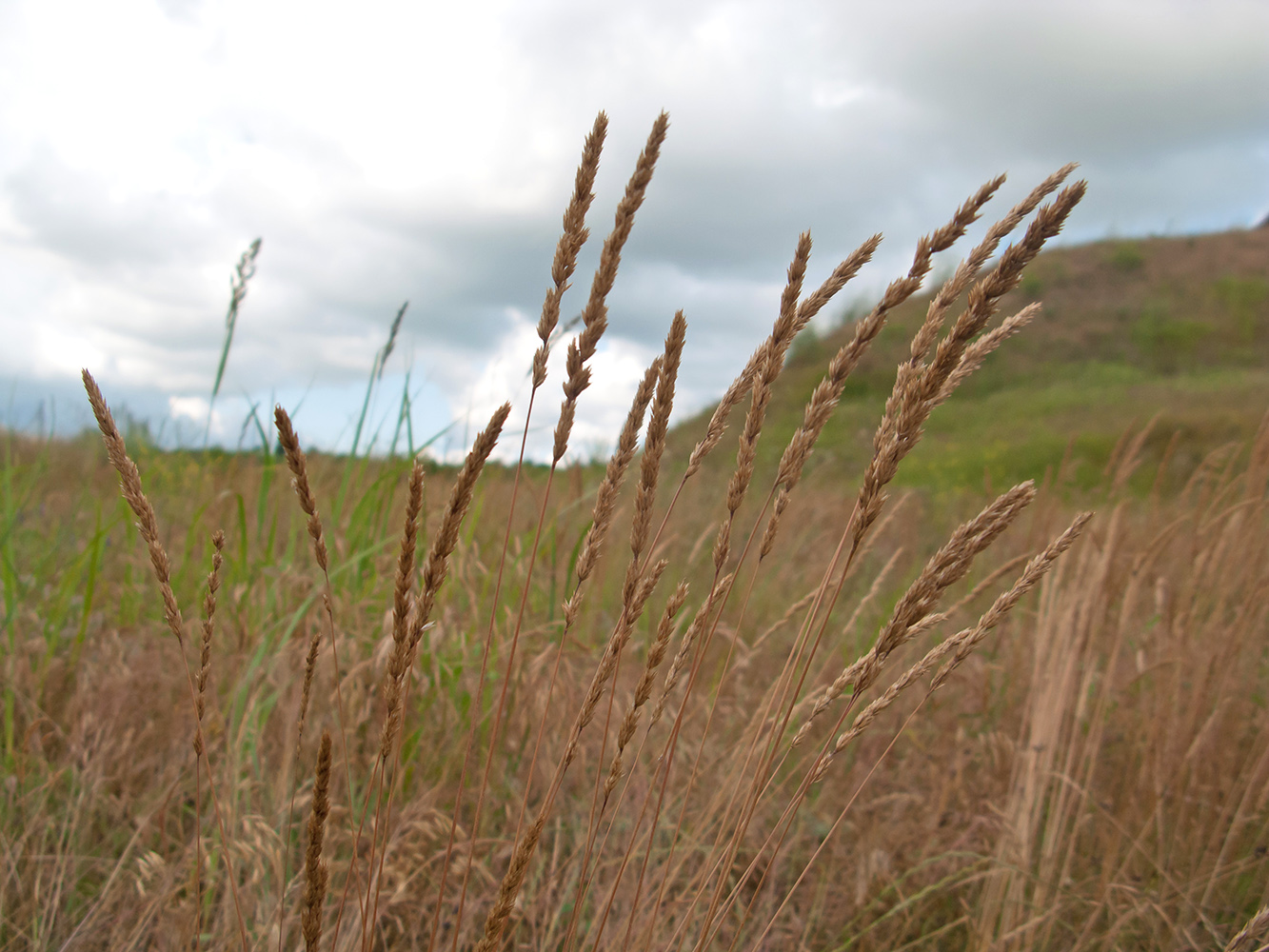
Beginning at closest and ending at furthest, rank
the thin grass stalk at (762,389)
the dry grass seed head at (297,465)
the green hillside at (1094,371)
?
the dry grass seed head at (297,465) < the thin grass stalk at (762,389) < the green hillside at (1094,371)

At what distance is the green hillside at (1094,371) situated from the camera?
13141mm

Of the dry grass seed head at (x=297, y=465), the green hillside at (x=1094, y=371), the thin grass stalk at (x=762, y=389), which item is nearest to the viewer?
the dry grass seed head at (x=297, y=465)

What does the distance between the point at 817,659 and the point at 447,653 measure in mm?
1282

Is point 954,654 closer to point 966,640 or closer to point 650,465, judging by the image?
point 966,640

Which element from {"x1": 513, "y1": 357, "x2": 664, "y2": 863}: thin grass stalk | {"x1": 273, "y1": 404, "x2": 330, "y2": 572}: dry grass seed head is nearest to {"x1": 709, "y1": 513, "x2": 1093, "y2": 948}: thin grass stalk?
{"x1": 513, "y1": 357, "x2": 664, "y2": 863}: thin grass stalk

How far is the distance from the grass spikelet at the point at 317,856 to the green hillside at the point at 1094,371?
36.1 feet

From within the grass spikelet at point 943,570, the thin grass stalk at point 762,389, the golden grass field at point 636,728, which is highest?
the thin grass stalk at point 762,389

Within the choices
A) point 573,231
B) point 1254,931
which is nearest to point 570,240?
point 573,231

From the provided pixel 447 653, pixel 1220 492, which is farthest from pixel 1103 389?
pixel 447 653

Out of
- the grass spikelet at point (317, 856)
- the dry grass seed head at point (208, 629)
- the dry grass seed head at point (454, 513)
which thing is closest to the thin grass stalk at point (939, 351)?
the dry grass seed head at point (454, 513)

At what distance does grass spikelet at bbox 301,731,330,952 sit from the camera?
0.73m

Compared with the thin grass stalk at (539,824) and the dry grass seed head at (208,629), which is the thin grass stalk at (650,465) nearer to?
the thin grass stalk at (539,824)

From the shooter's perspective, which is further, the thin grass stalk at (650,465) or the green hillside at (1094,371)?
the green hillside at (1094,371)

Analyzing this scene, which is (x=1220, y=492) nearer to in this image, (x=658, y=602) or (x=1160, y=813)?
(x=1160, y=813)
